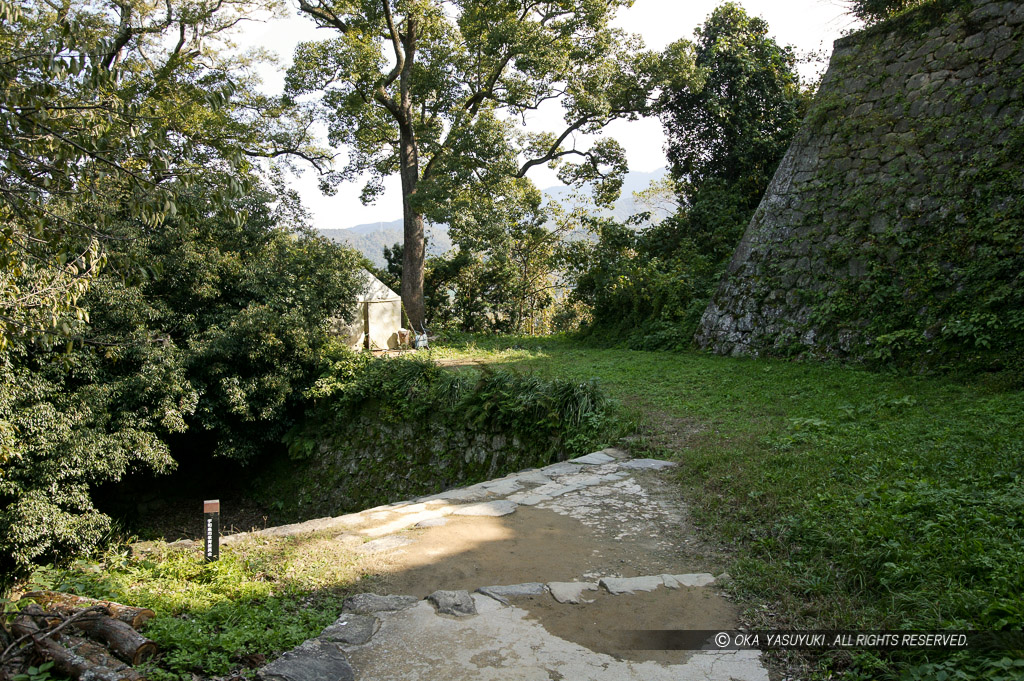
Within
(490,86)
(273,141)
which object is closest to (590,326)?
(490,86)

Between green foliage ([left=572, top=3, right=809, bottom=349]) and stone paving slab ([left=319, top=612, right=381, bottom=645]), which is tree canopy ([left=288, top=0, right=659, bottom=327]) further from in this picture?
stone paving slab ([left=319, top=612, right=381, bottom=645])

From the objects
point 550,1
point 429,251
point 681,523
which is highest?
point 550,1

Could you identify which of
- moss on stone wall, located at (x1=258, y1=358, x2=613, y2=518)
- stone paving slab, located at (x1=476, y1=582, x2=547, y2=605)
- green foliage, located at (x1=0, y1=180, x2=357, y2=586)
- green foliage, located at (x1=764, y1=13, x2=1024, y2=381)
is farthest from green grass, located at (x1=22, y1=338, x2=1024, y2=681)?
green foliage, located at (x1=0, y1=180, x2=357, y2=586)

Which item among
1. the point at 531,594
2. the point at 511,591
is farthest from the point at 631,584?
the point at 511,591

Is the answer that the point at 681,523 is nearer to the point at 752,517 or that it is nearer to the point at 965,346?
the point at 752,517

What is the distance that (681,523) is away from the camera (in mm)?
4258

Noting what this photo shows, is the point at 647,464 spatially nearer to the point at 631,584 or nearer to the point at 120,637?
the point at 631,584

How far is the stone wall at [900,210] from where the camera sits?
23.7ft

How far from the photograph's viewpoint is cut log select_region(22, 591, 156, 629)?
10.1ft

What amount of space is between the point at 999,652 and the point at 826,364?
20.8 feet

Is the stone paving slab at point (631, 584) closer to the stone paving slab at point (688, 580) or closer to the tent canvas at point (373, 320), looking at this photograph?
the stone paving slab at point (688, 580)

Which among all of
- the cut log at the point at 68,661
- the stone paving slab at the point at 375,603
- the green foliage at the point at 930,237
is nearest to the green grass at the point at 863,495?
the green foliage at the point at 930,237

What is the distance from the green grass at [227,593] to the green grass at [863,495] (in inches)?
92.8

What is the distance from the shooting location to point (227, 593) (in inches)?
139
